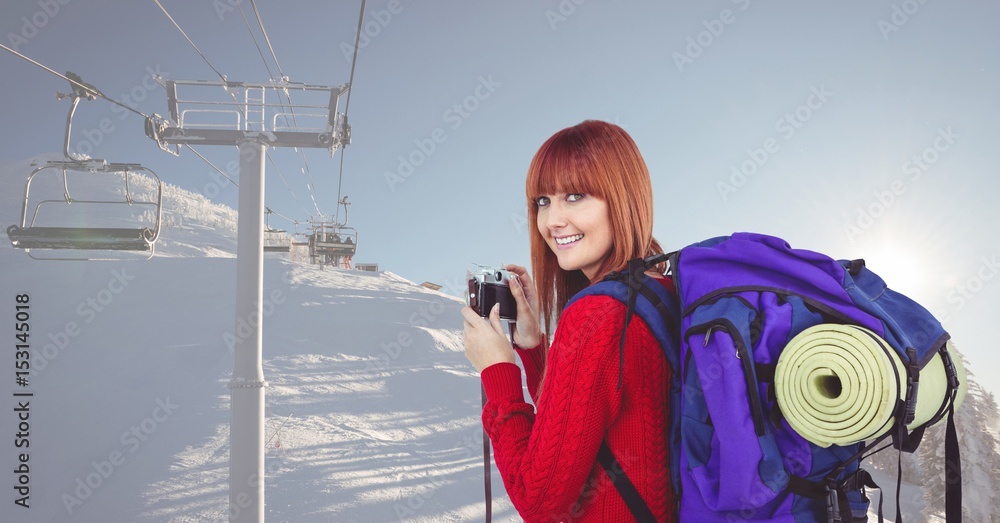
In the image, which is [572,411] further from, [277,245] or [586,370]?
[277,245]

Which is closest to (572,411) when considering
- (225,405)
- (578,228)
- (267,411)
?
(578,228)

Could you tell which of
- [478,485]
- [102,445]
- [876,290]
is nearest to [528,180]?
[876,290]

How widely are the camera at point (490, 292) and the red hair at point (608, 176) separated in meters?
0.38

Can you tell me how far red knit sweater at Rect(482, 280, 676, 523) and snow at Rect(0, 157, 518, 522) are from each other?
889 cm

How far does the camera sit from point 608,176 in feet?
5.41

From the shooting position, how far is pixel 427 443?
13.3 meters

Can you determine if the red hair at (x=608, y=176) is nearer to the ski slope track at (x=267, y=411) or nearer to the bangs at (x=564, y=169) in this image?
the bangs at (x=564, y=169)

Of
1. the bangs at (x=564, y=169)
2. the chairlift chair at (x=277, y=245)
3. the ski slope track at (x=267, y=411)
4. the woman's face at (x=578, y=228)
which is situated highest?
the chairlift chair at (x=277, y=245)

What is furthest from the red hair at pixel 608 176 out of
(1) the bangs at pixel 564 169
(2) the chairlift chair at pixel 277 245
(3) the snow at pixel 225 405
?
(2) the chairlift chair at pixel 277 245

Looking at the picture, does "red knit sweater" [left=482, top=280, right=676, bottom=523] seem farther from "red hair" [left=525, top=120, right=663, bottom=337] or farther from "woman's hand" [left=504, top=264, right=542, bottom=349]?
"woman's hand" [left=504, top=264, right=542, bottom=349]

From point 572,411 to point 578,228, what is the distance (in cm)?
59

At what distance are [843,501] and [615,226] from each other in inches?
35.6

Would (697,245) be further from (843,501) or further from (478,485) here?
(478,485)

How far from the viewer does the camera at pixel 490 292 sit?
192 cm
